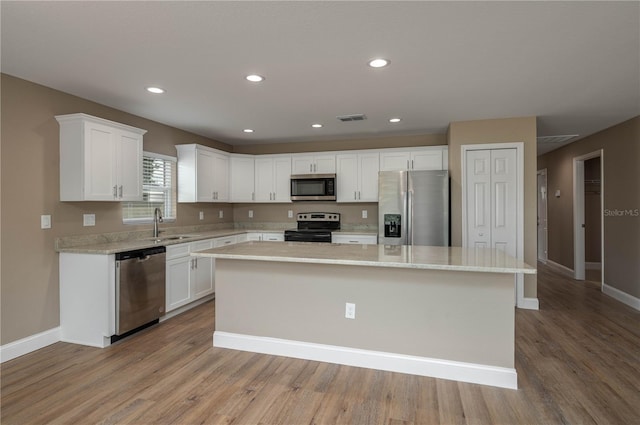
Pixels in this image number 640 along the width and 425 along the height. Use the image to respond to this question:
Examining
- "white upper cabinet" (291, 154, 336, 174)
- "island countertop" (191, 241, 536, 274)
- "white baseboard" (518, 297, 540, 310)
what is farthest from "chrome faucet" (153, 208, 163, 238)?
"white baseboard" (518, 297, 540, 310)

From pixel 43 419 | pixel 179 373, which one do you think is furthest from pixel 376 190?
pixel 43 419

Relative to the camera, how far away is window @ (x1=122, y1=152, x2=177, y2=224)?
423 centimetres

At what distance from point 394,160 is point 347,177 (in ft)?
2.52

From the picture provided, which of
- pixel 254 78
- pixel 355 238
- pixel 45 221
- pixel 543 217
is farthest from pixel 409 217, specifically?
pixel 543 217

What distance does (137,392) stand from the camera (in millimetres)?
2379

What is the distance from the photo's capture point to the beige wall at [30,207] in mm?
2877

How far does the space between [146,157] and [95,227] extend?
1.16 meters

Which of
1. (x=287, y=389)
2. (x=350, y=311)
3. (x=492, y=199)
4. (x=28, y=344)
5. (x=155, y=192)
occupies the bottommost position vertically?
(x=287, y=389)

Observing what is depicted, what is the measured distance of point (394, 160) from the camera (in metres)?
5.14

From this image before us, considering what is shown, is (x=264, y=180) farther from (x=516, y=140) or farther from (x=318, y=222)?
(x=516, y=140)

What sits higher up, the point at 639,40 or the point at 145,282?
the point at 639,40

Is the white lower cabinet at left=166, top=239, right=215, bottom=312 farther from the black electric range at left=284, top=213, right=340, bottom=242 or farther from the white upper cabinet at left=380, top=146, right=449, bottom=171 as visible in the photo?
the white upper cabinet at left=380, top=146, right=449, bottom=171

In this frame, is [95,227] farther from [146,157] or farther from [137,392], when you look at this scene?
[137,392]

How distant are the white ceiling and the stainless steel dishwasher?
163 centimetres
